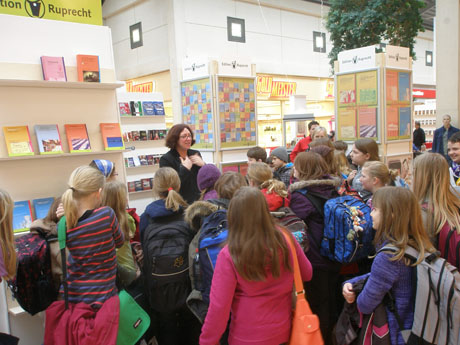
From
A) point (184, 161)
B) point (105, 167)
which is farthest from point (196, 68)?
point (105, 167)

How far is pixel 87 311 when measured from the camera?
2.02 meters

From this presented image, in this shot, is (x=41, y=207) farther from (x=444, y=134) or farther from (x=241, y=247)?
(x=444, y=134)

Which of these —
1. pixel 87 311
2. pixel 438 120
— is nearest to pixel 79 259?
pixel 87 311

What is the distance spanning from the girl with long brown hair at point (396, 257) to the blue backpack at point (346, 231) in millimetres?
571

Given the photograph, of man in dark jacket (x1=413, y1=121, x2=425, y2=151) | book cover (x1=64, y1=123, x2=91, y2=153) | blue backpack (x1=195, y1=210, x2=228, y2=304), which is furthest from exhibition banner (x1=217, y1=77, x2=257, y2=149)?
man in dark jacket (x1=413, y1=121, x2=425, y2=151)

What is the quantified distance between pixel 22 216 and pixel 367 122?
523 centimetres

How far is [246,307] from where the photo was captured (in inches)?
69.9

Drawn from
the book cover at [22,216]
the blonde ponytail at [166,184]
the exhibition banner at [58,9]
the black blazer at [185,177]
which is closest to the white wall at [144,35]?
the exhibition banner at [58,9]

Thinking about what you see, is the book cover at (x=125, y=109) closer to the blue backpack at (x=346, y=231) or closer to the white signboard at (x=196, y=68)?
the white signboard at (x=196, y=68)

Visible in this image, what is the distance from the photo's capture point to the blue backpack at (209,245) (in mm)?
2047

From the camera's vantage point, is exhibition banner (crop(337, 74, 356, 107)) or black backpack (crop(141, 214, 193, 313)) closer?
black backpack (crop(141, 214, 193, 313))

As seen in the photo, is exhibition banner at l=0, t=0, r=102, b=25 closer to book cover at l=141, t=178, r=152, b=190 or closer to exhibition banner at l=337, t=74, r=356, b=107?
book cover at l=141, t=178, r=152, b=190

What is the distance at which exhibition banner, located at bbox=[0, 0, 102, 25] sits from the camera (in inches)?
131

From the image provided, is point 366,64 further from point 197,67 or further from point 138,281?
point 138,281
